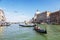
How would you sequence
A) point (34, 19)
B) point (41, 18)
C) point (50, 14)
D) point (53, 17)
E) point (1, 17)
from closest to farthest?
1. point (1, 17)
2. point (53, 17)
3. point (50, 14)
4. point (41, 18)
5. point (34, 19)

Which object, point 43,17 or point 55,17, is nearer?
point 55,17

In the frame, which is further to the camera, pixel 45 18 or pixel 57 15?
pixel 45 18

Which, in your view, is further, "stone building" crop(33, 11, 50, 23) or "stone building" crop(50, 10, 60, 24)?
"stone building" crop(33, 11, 50, 23)

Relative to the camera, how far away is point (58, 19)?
8700 centimetres

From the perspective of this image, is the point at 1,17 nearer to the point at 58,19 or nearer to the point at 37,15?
the point at 58,19

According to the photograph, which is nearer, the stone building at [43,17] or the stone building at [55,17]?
the stone building at [55,17]

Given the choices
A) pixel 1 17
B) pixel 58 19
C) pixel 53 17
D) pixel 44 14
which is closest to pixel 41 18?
pixel 44 14

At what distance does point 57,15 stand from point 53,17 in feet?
18.8

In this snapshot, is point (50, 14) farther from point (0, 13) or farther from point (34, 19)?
point (0, 13)

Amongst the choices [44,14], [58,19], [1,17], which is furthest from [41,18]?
[1,17]

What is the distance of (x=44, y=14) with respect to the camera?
105m

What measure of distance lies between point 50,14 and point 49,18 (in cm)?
312

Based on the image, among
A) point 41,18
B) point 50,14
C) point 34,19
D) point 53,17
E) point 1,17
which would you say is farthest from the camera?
point 34,19

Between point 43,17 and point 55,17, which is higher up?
point 43,17
